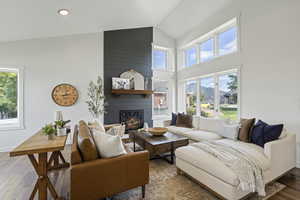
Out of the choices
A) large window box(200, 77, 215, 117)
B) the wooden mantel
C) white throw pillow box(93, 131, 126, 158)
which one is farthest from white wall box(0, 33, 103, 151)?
large window box(200, 77, 215, 117)

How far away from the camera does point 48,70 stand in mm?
4133

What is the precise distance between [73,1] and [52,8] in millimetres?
434

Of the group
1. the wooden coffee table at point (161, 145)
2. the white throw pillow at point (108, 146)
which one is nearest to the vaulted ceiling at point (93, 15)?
the white throw pillow at point (108, 146)

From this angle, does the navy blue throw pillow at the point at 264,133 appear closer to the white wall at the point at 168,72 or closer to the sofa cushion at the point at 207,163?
the sofa cushion at the point at 207,163

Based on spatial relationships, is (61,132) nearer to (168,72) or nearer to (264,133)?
(264,133)

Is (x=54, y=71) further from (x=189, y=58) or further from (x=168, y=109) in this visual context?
(x=189, y=58)

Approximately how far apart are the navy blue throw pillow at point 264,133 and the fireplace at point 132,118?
137 inches

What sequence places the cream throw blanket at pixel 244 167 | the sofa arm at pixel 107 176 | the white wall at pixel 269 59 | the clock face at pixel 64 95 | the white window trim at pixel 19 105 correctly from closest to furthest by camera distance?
1. the sofa arm at pixel 107 176
2. the cream throw blanket at pixel 244 167
3. the white wall at pixel 269 59
4. the white window trim at pixel 19 105
5. the clock face at pixel 64 95

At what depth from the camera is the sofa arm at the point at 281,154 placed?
2141 mm


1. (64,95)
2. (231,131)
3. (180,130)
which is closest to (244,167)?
(231,131)

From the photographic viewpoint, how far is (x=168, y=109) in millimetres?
6160

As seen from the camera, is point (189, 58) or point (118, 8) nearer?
point (118, 8)

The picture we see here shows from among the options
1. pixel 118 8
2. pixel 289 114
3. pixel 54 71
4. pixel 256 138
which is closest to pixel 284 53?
pixel 289 114

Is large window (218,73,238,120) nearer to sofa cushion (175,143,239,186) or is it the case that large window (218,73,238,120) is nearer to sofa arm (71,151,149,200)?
sofa cushion (175,143,239,186)
